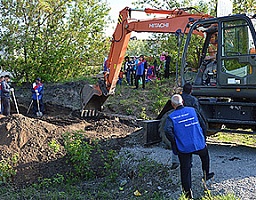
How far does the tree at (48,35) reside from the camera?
20562 millimetres

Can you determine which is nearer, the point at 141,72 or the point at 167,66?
the point at 141,72

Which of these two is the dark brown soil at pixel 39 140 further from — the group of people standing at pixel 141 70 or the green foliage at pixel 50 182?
the group of people standing at pixel 141 70

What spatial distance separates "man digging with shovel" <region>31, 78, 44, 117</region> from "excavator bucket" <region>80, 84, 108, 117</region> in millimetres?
3587

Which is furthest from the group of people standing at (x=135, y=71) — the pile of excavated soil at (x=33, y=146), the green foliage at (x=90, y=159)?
the green foliage at (x=90, y=159)

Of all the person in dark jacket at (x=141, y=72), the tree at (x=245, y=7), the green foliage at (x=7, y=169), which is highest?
the tree at (x=245, y=7)

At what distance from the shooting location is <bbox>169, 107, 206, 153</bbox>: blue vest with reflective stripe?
22.4 ft

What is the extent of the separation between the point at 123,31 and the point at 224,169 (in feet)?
19.9

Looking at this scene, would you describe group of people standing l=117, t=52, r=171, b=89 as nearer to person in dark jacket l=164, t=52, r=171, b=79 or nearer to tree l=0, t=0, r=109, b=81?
person in dark jacket l=164, t=52, r=171, b=79

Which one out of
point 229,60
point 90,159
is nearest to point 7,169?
point 90,159

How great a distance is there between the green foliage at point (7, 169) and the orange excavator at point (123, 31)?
16.1 ft

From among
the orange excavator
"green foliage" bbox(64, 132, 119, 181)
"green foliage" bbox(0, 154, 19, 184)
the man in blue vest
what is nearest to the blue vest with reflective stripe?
the man in blue vest

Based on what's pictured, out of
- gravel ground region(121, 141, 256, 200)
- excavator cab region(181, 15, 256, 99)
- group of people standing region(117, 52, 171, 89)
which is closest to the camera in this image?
gravel ground region(121, 141, 256, 200)

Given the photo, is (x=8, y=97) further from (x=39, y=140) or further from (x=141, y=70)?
(x=39, y=140)

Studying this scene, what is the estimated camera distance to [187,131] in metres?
6.82
